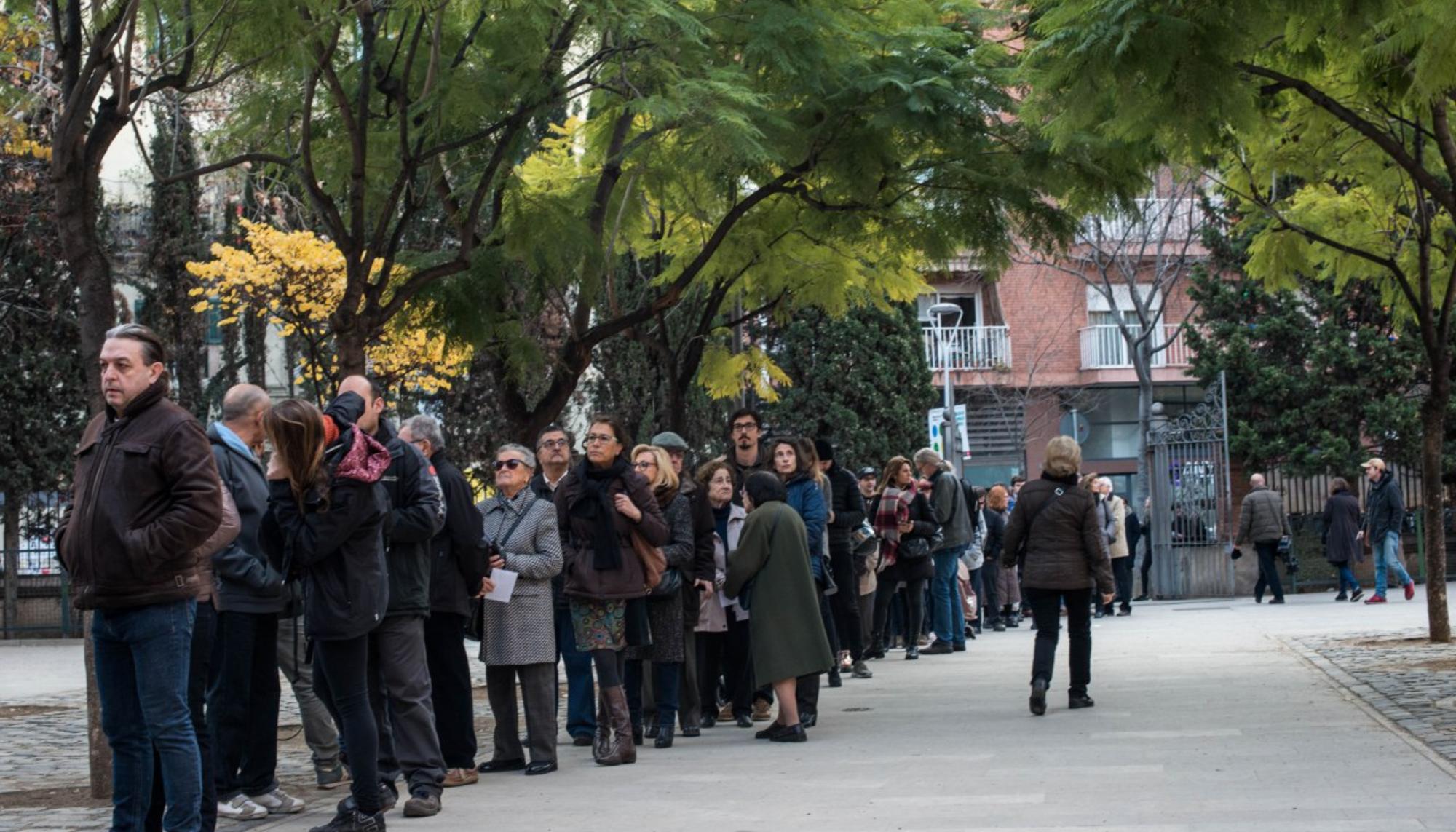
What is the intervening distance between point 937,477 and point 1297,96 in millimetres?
6063

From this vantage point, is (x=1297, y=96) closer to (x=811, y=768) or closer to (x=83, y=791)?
(x=811, y=768)

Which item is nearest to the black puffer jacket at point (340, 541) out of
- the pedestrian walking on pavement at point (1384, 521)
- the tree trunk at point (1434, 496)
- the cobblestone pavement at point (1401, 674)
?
the cobblestone pavement at point (1401, 674)

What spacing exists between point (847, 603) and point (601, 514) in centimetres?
512

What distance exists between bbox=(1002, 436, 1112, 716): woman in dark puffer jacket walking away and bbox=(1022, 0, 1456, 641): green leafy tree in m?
2.37

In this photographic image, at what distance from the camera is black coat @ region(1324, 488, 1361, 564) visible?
2833 centimetres

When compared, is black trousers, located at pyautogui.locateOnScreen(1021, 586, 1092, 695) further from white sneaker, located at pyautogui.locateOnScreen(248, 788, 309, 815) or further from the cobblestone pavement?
white sneaker, located at pyautogui.locateOnScreen(248, 788, 309, 815)

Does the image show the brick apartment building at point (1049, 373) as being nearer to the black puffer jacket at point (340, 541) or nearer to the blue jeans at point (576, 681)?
the blue jeans at point (576, 681)

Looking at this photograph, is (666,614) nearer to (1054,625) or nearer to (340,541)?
(1054,625)

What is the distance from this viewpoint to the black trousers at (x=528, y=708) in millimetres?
10422

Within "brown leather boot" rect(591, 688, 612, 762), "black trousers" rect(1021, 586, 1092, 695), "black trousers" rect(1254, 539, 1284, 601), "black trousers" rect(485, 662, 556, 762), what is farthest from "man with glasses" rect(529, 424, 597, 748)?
"black trousers" rect(1254, 539, 1284, 601)

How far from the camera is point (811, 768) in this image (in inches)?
406

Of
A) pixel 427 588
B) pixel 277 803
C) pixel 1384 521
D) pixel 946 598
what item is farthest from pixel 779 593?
pixel 1384 521

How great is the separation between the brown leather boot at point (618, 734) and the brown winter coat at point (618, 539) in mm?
563

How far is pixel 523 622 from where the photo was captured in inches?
411
